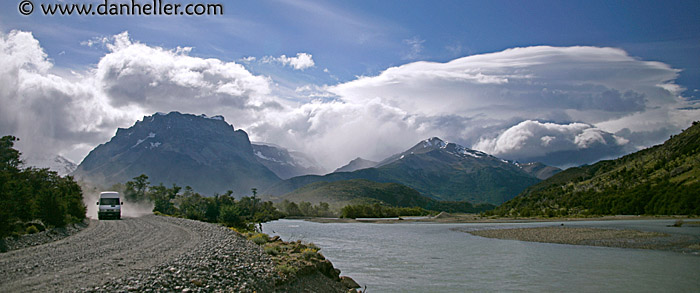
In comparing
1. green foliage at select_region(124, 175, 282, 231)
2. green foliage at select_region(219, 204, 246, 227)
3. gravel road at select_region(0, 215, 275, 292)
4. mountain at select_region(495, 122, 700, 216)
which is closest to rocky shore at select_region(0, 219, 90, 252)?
gravel road at select_region(0, 215, 275, 292)

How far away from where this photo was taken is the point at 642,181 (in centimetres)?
11162

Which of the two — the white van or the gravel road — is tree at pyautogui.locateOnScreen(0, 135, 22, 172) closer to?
the white van

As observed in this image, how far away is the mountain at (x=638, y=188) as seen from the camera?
3593 inches

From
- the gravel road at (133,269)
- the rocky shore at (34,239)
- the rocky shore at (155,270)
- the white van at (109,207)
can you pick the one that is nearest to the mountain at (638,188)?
the rocky shore at (155,270)

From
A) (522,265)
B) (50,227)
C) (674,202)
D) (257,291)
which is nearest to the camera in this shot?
(257,291)

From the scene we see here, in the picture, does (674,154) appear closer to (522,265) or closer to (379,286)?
(522,265)

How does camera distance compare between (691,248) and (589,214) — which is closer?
(691,248)

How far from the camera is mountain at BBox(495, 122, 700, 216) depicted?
299 feet

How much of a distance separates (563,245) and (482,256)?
45.6 ft

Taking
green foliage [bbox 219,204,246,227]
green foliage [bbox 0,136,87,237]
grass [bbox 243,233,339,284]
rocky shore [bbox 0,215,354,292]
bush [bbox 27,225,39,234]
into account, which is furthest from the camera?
green foliage [bbox 219,204,246,227]

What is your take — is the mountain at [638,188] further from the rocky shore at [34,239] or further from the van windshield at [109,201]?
the rocky shore at [34,239]

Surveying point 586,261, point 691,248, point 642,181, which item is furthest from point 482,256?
point 642,181

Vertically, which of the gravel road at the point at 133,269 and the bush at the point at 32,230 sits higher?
the bush at the point at 32,230

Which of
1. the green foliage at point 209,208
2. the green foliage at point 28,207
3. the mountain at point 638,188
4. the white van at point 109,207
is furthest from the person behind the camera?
the mountain at point 638,188
